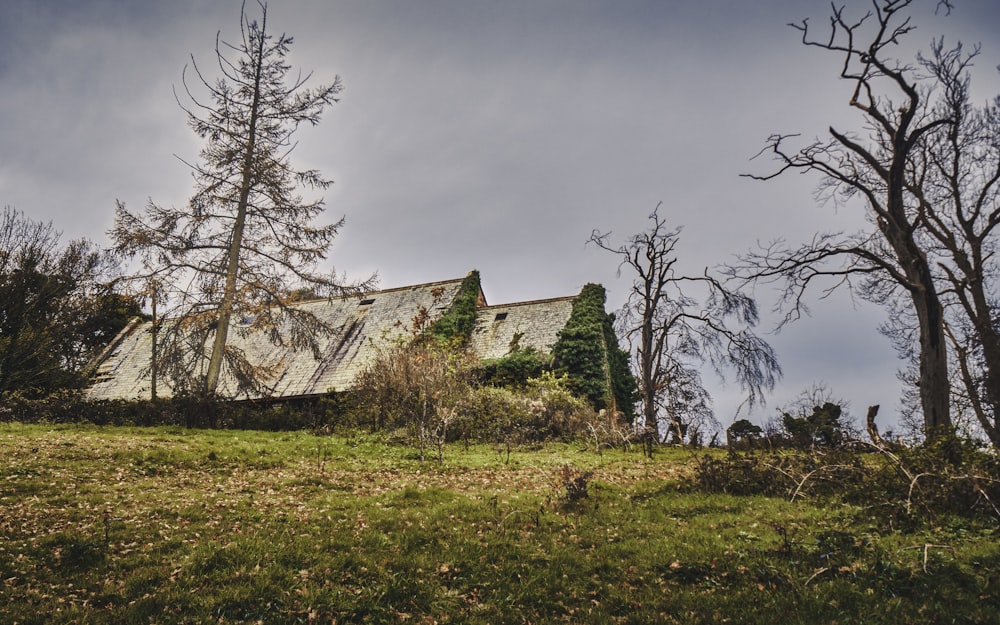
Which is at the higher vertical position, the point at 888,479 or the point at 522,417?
the point at 522,417

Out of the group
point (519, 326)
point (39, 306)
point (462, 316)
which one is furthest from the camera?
point (462, 316)

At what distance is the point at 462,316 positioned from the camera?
27000 millimetres

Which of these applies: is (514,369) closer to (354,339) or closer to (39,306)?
(354,339)

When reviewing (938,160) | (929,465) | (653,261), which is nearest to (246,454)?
(929,465)

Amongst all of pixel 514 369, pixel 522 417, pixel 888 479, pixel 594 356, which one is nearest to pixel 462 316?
pixel 514 369

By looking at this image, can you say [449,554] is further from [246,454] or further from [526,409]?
[526,409]

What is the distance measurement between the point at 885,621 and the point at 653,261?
20.5 metres

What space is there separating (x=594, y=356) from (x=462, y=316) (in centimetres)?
777

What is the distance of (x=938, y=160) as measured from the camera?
17516 mm

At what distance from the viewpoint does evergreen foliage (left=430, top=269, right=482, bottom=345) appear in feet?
84.8

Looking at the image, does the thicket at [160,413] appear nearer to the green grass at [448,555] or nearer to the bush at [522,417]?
the bush at [522,417]

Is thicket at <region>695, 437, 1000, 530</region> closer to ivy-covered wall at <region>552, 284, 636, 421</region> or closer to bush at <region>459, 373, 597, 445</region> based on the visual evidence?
bush at <region>459, 373, 597, 445</region>

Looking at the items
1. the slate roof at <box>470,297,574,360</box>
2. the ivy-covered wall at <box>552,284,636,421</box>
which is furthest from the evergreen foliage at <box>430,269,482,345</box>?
the ivy-covered wall at <box>552,284,636,421</box>

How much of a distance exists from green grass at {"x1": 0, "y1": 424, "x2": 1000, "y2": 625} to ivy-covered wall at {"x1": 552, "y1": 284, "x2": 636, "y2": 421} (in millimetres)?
11544
